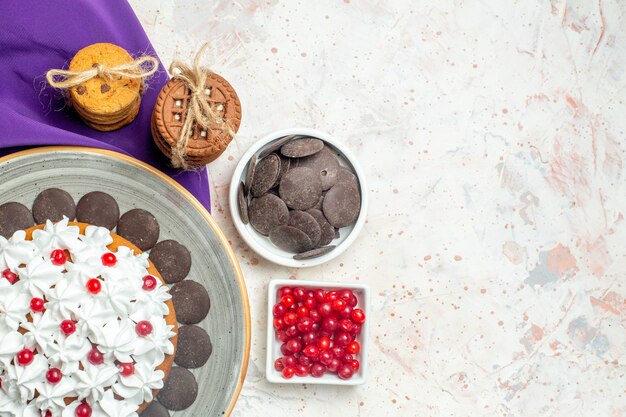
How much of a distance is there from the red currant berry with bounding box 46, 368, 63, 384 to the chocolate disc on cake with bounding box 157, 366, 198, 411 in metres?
0.23

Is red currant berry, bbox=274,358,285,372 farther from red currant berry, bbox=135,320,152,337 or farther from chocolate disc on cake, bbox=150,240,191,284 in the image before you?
red currant berry, bbox=135,320,152,337

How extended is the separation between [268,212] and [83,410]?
48 centimetres

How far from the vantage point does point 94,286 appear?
3.04ft

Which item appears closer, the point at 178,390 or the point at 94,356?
the point at 94,356

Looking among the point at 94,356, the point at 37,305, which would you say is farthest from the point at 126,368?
the point at 37,305

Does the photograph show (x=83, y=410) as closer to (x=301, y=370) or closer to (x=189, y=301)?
(x=189, y=301)

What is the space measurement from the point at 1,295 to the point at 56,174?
0.84 feet

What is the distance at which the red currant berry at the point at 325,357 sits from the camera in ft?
4.14

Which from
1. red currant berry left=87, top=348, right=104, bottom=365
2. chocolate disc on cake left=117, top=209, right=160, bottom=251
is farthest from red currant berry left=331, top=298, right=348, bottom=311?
red currant berry left=87, top=348, right=104, bottom=365

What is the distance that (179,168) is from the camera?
1215mm

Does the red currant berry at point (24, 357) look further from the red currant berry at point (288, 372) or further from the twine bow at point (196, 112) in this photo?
the red currant berry at point (288, 372)

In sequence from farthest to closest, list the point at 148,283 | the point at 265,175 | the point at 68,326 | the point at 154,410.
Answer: the point at 265,175, the point at 154,410, the point at 148,283, the point at 68,326

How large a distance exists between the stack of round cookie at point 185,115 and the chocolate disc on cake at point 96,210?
15 centimetres

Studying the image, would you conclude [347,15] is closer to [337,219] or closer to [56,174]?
[337,219]
